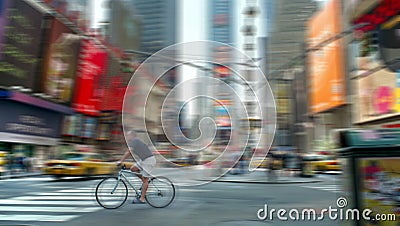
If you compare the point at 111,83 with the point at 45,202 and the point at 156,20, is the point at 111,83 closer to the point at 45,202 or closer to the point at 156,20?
the point at 156,20

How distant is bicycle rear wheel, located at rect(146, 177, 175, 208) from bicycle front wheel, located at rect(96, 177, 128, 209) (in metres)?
0.49

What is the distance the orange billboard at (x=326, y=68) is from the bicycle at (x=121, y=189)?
24953mm

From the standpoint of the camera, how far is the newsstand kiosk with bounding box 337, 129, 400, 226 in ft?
12.8

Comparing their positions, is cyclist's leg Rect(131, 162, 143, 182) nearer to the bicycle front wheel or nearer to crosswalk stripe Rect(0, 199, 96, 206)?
the bicycle front wheel

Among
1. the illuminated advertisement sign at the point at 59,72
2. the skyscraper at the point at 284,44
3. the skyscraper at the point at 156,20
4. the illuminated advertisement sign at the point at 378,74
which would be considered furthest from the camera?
the illuminated advertisement sign at the point at 378,74

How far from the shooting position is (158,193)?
8281mm

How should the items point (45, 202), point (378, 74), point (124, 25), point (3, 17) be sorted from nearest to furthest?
point (45, 202)
point (124, 25)
point (3, 17)
point (378, 74)

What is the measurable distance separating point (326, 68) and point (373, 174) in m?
33.6

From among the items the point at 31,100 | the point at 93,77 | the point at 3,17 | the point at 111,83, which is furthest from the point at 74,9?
the point at 31,100

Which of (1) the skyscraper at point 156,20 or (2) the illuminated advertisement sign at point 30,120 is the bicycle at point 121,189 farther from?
(2) the illuminated advertisement sign at point 30,120

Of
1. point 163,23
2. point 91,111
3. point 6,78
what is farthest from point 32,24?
point 163,23

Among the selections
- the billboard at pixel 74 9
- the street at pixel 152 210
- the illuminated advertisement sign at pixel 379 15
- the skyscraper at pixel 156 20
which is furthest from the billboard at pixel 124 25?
the illuminated advertisement sign at pixel 379 15

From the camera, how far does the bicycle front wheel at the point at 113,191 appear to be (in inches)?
313

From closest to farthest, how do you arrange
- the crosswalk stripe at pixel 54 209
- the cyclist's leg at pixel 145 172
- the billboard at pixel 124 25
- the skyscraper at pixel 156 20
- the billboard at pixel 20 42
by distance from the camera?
the skyscraper at pixel 156 20 < the cyclist's leg at pixel 145 172 < the crosswalk stripe at pixel 54 209 < the billboard at pixel 124 25 < the billboard at pixel 20 42
